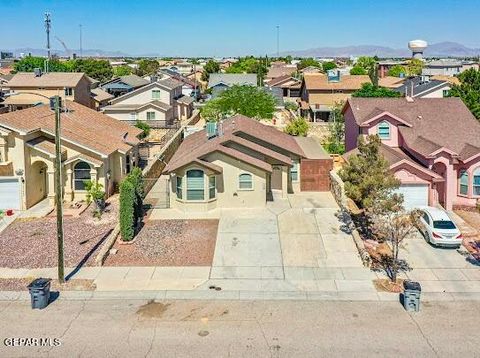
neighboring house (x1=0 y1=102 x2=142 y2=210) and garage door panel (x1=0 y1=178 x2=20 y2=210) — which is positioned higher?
neighboring house (x1=0 y1=102 x2=142 y2=210)

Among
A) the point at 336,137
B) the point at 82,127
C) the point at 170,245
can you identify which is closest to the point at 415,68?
the point at 336,137

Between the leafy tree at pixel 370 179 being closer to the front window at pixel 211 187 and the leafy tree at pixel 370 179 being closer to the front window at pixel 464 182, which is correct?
the front window at pixel 211 187

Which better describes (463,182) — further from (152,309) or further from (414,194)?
(152,309)

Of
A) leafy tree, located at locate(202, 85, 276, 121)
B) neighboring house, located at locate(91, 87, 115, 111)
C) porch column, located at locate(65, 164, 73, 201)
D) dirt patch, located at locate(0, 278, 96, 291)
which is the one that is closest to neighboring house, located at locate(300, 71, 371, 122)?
leafy tree, located at locate(202, 85, 276, 121)

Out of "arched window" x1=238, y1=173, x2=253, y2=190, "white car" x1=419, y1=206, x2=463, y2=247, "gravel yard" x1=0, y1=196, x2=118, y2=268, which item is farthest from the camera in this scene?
"arched window" x1=238, y1=173, x2=253, y2=190

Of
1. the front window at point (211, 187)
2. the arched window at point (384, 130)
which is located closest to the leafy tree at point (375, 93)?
the arched window at point (384, 130)

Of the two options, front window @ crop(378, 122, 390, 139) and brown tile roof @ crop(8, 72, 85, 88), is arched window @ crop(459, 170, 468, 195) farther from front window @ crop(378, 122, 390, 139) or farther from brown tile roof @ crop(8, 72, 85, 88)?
brown tile roof @ crop(8, 72, 85, 88)
